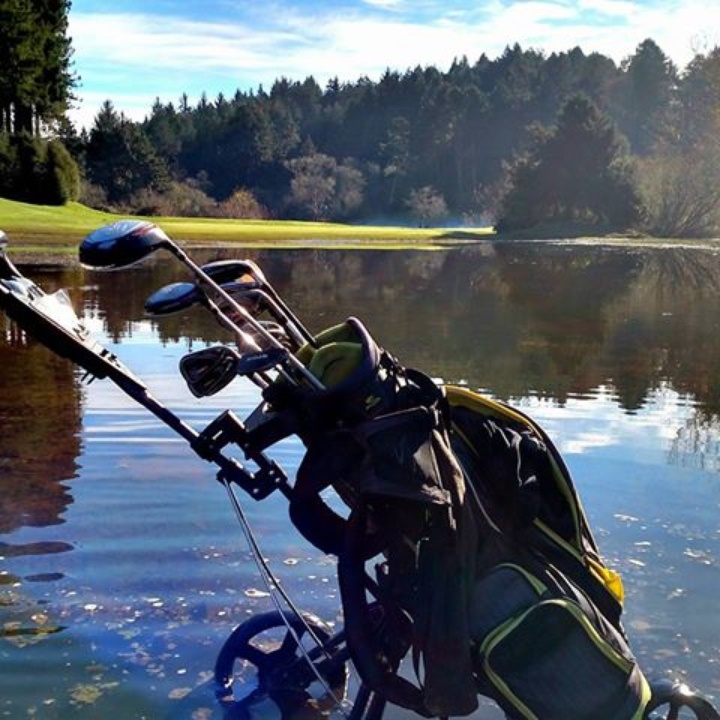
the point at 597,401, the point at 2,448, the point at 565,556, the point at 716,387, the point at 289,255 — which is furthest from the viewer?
the point at 289,255

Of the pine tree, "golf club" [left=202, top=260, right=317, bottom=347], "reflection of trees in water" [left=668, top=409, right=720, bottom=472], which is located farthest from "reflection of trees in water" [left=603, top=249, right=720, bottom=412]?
the pine tree

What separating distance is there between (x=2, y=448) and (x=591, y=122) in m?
49.6

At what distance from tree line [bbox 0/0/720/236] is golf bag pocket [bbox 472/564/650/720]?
45.0 meters

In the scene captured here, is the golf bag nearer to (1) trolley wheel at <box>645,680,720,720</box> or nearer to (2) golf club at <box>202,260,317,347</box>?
(1) trolley wheel at <box>645,680,720,720</box>

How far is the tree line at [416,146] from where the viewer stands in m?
52.7

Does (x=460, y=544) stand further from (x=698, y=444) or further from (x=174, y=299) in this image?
(x=698, y=444)

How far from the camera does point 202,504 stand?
583 cm

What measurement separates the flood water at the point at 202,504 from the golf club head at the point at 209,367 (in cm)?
134

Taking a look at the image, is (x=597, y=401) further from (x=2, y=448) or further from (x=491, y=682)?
(x=491, y=682)

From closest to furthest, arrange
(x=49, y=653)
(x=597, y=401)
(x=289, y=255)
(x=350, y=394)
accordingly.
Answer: (x=350, y=394), (x=49, y=653), (x=597, y=401), (x=289, y=255)

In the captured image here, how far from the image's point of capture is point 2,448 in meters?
6.75

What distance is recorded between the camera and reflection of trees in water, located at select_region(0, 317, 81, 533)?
565cm

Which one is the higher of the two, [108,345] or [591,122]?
[591,122]

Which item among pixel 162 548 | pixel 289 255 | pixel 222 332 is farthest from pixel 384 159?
pixel 162 548
